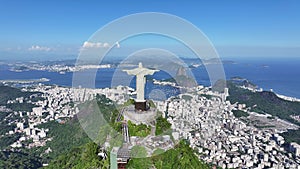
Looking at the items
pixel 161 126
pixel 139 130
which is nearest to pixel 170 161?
pixel 139 130

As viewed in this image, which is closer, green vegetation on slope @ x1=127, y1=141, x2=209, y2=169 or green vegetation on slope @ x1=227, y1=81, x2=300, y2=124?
green vegetation on slope @ x1=127, y1=141, x2=209, y2=169

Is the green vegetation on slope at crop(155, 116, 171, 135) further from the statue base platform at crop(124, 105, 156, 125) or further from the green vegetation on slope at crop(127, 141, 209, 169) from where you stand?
the green vegetation on slope at crop(127, 141, 209, 169)

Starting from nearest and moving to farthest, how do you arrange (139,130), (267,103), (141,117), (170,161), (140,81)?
(170,161) → (139,130) → (141,117) → (140,81) → (267,103)

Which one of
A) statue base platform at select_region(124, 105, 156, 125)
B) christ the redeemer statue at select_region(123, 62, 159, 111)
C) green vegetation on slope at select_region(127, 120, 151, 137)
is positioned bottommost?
green vegetation on slope at select_region(127, 120, 151, 137)

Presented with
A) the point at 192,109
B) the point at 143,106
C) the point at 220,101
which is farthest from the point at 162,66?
the point at 220,101

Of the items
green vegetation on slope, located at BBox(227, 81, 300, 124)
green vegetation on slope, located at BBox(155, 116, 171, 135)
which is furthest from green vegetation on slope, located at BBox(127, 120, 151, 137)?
green vegetation on slope, located at BBox(227, 81, 300, 124)

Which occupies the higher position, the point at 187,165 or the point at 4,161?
the point at 187,165

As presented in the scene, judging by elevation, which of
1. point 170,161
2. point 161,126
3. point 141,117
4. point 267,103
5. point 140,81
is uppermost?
point 140,81

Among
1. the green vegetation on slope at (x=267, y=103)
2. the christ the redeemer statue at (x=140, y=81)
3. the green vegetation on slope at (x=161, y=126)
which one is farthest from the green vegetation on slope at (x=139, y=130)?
the green vegetation on slope at (x=267, y=103)

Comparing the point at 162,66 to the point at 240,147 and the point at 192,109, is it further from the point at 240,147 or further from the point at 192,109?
the point at 240,147

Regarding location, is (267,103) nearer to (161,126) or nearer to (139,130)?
(161,126)

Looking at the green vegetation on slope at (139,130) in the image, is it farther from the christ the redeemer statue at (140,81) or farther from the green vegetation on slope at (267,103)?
the green vegetation on slope at (267,103)
